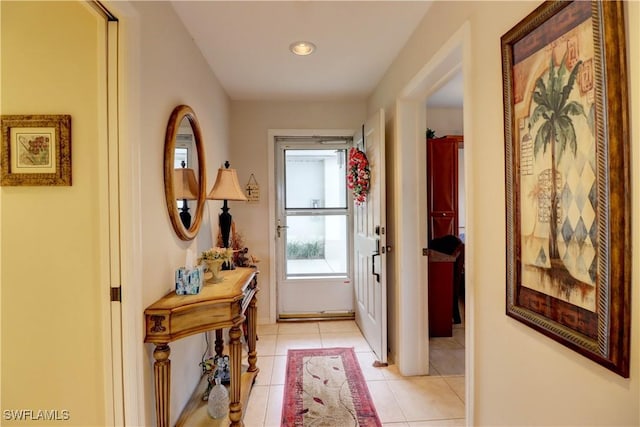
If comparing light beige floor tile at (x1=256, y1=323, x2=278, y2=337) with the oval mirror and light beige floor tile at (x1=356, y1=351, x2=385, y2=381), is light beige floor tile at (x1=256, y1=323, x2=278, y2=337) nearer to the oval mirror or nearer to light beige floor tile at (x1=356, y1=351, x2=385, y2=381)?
light beige floor tile at (x1=356, y1=351, x2=385, y2=381)

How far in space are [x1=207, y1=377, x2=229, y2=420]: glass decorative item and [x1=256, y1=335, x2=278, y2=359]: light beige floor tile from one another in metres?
0.90

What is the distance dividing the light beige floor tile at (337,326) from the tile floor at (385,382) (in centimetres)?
1

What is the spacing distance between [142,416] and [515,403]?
60.1 inches

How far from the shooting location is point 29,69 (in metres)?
1.37

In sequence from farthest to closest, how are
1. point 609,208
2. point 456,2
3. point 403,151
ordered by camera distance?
1. point 403,151
2. point 456,2
3. point 609,208

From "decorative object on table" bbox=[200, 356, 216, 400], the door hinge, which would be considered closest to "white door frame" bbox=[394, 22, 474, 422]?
"decorative object on table" bbox=[200, 356, 216, 400]

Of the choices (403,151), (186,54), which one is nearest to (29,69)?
(186,54)

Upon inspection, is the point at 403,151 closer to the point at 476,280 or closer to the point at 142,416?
the point at 476,280

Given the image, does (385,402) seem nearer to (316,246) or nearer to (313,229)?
(316,246)

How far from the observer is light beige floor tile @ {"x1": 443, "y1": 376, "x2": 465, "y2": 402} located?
2.20m

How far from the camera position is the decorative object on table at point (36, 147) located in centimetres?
135

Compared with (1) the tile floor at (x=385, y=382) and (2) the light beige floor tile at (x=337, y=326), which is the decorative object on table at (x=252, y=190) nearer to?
(1) the tile floor at (x=385, y=382)

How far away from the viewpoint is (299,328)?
3.38 meters

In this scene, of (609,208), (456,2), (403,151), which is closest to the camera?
(609,208)
